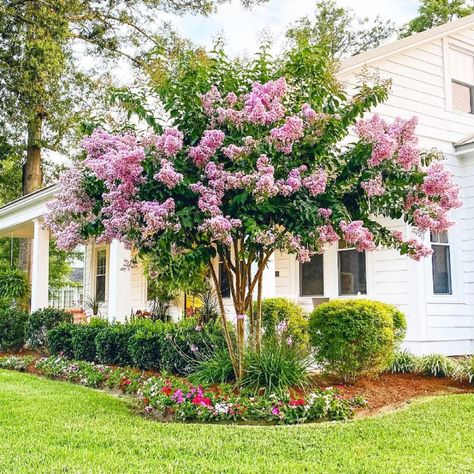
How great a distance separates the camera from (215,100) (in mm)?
6070

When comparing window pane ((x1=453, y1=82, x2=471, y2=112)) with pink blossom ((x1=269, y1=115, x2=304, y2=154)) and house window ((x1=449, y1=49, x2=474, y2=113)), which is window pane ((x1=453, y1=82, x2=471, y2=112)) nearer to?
house window ((x1=449, y1=49, x2=474, y2=113))

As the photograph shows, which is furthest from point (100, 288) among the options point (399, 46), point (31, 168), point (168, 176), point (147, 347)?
point (168, 176)

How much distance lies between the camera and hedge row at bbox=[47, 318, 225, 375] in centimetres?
785

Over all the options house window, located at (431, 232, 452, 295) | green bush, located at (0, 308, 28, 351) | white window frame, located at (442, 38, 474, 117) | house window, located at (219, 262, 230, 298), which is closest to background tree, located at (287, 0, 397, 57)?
white window frame, located at (442, 38, 474, 117)

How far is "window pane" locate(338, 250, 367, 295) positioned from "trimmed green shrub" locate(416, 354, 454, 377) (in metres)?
1.79

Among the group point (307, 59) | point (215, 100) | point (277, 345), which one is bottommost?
point (277, 345)

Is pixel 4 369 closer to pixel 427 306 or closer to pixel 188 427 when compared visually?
pixel 188 427

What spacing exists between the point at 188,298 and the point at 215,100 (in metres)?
8.54

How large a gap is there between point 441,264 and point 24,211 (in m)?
9.84

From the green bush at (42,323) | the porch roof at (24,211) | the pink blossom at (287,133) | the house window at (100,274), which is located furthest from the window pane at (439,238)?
the house window at (100,274)

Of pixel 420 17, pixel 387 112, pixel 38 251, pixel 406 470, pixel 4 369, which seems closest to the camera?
pixel 406 470

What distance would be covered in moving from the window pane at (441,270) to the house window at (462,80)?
2.95 m

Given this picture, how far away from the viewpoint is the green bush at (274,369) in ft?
20.6

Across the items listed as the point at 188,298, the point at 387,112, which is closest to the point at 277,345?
the point at 387,112
